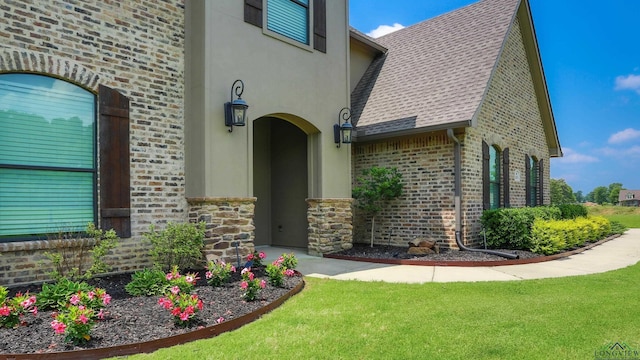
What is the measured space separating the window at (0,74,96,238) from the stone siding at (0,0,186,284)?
28 centimetres

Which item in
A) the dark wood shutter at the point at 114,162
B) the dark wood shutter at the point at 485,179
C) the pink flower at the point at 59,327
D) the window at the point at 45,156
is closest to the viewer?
the pink flower at the point at 59,327

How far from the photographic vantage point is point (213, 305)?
507 centimetres

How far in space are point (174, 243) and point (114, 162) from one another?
1.60 m

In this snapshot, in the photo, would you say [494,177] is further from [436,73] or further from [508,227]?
[436,73]

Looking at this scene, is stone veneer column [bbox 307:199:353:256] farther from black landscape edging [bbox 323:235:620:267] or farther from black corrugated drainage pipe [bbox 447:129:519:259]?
black corrugated drainage pipe [bbox 447:129:519:259]

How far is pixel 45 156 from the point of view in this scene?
6.07 meters

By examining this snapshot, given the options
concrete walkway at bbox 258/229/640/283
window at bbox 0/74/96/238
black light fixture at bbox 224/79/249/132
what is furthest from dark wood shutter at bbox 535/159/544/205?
window at bbox 0/74/96/238

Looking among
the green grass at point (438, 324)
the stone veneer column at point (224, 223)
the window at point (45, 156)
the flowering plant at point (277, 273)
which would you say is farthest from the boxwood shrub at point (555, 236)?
the window at point (45, 156)

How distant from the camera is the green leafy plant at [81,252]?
5.86 metres

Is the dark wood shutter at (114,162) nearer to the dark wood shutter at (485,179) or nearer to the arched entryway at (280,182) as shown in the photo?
the arched entryway at (280,182)

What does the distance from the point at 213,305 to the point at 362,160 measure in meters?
7.29

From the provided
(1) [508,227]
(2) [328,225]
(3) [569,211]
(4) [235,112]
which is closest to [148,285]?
(4) [235,112]

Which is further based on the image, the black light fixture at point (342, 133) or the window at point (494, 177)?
the window at point (494, 177)

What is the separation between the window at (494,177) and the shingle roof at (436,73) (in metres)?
2.27
